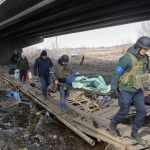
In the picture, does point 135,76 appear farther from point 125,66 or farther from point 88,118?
point 88,118

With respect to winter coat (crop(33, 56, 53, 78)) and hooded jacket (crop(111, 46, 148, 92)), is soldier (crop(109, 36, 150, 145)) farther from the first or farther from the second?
winter coat (crop(33, 56, 53, 78))

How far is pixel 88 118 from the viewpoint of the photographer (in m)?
9.84

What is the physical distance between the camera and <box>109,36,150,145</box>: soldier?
7.37 metres

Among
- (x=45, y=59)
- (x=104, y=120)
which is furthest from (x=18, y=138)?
(x=45, y=59)

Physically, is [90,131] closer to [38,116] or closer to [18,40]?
[38,116]

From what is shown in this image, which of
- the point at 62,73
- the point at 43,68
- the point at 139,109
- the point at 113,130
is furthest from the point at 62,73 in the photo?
the point at 139,109

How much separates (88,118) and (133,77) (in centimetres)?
280

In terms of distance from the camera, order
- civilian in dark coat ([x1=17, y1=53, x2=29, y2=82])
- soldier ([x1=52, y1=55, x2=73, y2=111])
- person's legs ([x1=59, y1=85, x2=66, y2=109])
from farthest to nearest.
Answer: civilian in dark coat ([x1=17, y1=53, x2=29, y2=82]) < person's legs ([x1=59, y1=85, x2=66, y2=109]) < soldier ([x1=52, y1=55, x2=73, y2=111])

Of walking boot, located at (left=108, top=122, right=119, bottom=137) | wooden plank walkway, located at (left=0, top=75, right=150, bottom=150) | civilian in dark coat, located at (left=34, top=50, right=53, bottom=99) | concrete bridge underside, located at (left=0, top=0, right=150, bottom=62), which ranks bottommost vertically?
wooden plank walkway, located at (left=0, top=75, right=150, bottom=150)

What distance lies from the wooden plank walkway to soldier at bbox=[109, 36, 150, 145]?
0.45 meters

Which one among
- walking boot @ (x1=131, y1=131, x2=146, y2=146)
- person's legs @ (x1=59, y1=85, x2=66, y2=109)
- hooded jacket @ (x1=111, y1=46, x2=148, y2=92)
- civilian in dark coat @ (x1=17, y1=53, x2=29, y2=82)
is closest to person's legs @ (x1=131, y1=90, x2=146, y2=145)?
→ walking boot @ (x1=131, y1=131, x2=146, y2=146)

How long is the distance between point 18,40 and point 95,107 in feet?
89.6

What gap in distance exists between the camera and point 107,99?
1179cm

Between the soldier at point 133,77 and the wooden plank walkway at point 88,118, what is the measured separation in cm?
45
